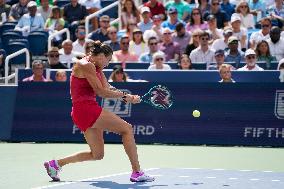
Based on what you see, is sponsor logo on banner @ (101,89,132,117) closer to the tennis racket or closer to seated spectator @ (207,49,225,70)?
seated spectator @ (207,49,225,70)

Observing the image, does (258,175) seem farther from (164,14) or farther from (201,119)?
(164,14)

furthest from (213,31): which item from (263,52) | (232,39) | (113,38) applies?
(113,38)

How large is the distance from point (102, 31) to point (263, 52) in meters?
4.40

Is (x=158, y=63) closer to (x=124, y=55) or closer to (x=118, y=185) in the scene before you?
Answer: (x=124, y=55)

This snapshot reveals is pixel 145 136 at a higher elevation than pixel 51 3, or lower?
lower

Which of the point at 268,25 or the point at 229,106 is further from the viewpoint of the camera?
the point at 268,25

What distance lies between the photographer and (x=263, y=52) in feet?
56.4

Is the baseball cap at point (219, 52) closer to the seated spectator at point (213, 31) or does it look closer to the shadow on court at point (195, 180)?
the seated spectator at point (213, 31)

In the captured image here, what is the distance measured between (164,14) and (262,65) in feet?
14.5

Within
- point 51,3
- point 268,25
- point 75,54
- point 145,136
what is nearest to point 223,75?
point 145,136

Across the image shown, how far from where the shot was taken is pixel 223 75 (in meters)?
15.6

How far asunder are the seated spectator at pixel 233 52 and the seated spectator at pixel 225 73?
64.3 inches

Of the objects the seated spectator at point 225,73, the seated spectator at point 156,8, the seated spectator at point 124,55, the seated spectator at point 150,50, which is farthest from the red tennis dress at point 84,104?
the seated spectator at point 156,8

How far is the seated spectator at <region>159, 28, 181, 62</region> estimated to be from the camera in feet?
61.0
